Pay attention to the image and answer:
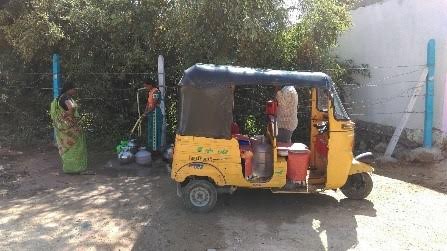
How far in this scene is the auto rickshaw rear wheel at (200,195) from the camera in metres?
5.67

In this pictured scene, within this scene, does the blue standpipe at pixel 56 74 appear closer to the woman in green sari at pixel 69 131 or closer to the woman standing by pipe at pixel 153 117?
the woman in green sari at pixel 69 131

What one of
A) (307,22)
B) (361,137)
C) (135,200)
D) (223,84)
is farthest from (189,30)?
(361,137)

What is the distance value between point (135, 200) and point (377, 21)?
697cm

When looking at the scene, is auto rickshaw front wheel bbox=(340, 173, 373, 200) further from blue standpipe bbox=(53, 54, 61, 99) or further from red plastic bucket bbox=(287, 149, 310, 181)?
blue standpipe bbox=(53, 54, 61, 99)

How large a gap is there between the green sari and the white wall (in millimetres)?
6275

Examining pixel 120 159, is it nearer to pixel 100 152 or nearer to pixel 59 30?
pixel 100 152

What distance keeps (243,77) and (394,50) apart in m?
5.32

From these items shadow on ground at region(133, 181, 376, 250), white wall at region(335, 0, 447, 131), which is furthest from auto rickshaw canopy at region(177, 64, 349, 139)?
white wall at region(335, 0, 447, 131)

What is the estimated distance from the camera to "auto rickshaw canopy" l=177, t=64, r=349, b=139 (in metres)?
5.46

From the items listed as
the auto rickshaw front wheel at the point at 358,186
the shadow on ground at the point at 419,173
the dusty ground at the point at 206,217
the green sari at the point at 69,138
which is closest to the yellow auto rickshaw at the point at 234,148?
the auto rickshaw front wheel at the point at 358,186

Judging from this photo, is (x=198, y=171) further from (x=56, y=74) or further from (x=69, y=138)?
(x=56, y=74)

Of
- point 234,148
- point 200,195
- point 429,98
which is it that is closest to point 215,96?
point 234,148

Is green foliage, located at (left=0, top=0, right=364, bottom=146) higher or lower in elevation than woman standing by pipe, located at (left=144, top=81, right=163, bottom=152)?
higher

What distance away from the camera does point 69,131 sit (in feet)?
24.3
